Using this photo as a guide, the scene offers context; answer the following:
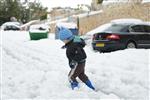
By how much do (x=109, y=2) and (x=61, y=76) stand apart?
2934 cm

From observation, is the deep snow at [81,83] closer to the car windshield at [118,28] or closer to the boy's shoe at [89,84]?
the boy's shoe at [89,84]

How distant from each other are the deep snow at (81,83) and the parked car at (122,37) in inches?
226

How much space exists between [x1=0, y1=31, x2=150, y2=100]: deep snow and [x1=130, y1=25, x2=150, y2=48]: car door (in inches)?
250

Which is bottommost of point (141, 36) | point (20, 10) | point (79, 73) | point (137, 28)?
point (20, 10)

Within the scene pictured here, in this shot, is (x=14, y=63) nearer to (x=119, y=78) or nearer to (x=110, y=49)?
(x=119, y=78)

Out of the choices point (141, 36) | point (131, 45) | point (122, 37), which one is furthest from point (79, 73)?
point (141, 36)

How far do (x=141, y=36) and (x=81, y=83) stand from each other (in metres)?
10.5

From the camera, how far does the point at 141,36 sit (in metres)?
21.0

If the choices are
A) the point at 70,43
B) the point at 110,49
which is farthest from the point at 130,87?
the point at 110,49

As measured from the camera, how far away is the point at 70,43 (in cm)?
1037

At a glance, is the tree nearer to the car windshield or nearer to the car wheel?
the car windshield

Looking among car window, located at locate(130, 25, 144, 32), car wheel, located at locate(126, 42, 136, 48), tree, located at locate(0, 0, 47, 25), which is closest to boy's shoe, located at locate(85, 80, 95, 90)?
car wheel, located at locate(126, 42, 136, 48)

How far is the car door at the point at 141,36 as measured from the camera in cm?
2085

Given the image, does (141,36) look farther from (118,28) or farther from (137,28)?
(118,28)
